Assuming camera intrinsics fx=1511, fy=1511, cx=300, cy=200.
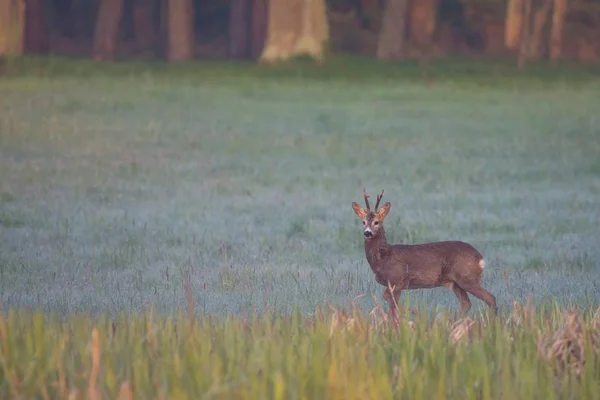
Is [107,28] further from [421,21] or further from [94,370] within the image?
[94,370]

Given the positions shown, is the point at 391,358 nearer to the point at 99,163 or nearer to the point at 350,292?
the point at 350,292

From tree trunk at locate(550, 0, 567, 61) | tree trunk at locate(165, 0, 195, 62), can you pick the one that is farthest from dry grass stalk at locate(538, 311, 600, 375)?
tree trunk at locate(550, 0, 567, 61)

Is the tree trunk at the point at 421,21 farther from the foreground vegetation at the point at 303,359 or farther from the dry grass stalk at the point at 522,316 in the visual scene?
the foreground vegetation at the point at 303,359

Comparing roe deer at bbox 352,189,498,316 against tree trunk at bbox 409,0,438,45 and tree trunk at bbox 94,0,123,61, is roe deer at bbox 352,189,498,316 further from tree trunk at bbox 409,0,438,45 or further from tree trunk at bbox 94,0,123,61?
tree trunk at bbox 409,0,438,45

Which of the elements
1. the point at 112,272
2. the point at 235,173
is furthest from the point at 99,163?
the point at 112,272

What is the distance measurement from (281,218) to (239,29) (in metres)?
17.1

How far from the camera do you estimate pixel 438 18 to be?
31562 millimetres

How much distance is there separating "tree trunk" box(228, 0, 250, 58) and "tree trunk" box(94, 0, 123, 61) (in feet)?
7.34

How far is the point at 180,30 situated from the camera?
28.2 metres

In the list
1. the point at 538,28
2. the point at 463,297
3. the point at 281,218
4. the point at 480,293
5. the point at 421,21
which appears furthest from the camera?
the point at 421,21

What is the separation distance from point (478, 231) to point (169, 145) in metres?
6.79

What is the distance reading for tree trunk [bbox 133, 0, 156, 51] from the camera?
30.5 m

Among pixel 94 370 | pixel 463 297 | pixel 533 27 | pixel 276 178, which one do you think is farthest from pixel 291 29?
pixel 94 370

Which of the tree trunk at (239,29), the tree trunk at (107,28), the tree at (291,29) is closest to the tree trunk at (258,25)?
the tree trunk at (239,29)
